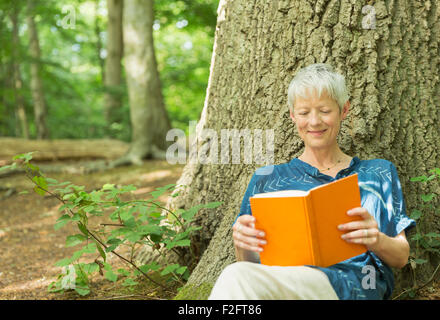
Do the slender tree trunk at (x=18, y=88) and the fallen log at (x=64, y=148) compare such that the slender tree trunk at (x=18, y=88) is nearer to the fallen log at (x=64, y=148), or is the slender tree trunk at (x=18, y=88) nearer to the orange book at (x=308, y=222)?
the fallen log at (x=64, y=148)

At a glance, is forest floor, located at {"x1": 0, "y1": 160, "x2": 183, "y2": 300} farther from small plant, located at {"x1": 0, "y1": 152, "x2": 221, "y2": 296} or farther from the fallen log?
the fallen log

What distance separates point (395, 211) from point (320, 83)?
0.76 meters

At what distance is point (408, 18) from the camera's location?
2645mm

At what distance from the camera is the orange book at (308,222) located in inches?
65.6

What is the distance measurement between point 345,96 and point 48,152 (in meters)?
8.65

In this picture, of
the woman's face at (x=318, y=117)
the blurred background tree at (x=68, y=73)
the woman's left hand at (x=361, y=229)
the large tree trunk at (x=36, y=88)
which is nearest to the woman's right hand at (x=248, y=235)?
the woman's left hand at (x=361, y=229)

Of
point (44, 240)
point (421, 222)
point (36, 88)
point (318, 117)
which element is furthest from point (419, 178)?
point (36, 88)

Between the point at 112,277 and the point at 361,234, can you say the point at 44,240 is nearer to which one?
the point at 112,277

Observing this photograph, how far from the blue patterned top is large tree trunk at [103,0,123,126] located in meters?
10.5

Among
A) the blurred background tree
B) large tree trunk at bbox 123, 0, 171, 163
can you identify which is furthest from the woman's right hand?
the blurred background tree

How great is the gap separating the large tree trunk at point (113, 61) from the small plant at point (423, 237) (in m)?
10.7

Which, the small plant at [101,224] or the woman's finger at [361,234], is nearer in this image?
the woman's finger at [361,234]

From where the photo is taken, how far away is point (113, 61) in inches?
502
